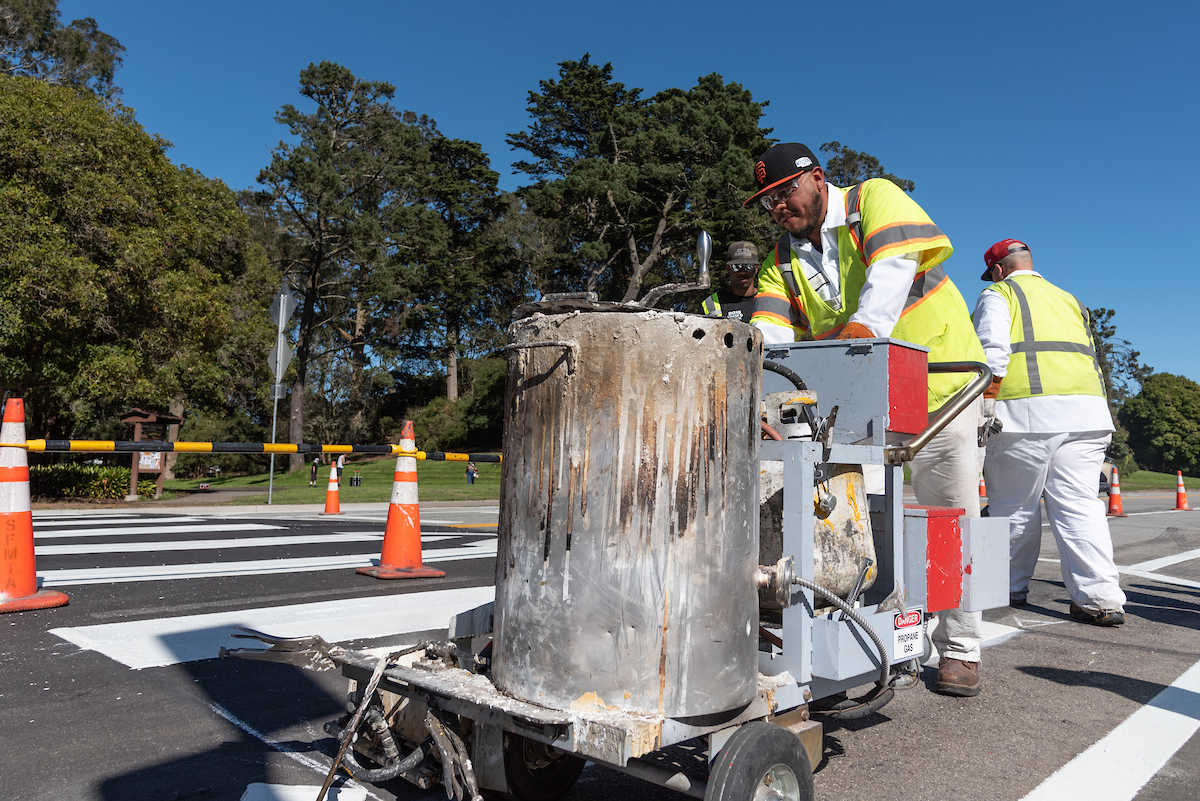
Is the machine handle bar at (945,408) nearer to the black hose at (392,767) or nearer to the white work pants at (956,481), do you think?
the white work pants at (956,481)

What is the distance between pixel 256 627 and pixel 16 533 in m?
1.64

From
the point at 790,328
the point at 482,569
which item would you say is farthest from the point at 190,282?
the point at 790,328

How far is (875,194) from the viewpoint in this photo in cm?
326

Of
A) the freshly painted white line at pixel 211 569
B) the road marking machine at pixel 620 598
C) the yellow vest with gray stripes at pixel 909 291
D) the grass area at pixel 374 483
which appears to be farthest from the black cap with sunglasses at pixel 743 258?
the grass area at pixel 374 483

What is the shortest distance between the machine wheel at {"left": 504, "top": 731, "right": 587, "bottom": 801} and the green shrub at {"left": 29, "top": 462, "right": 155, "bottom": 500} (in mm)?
17383

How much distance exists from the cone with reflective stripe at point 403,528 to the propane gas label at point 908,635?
386 cm

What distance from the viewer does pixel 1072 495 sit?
5227 millimetres

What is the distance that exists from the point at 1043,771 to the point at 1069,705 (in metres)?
0.91

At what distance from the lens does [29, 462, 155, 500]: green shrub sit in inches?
650

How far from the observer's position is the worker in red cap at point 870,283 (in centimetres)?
320

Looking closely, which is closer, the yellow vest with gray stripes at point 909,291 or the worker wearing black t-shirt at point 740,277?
the yellow vest with gray stripes at point 909,291

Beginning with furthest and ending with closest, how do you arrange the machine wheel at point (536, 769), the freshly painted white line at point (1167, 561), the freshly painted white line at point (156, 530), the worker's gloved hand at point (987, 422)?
1. the freshly painted white line at point (1167, 561)
2. the freshly painted white line at point (156, 530)
3. the worker's gloved hand at point (987, 422)
4. the machine wheel at point (536, 769)

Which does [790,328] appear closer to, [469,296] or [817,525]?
[817,525]

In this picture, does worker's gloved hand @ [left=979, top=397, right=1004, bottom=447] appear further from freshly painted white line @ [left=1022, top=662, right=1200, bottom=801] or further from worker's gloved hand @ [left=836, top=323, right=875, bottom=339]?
freshly painted white line @ [left=1022, top=662, right=1200, bottom=801]
